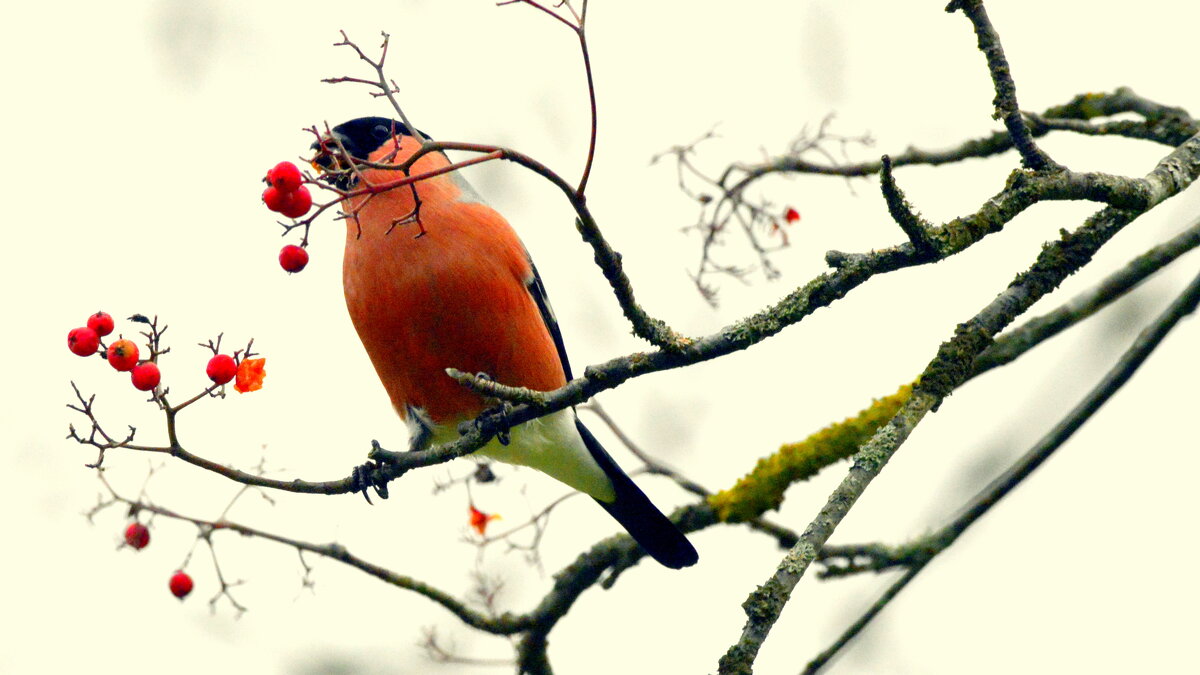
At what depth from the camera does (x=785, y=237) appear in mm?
4793

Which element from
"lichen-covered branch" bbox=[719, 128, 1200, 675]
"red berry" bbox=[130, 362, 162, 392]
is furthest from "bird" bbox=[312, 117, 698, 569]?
"lichen-covered branch" bbox=[719, 128, 1200, 675]

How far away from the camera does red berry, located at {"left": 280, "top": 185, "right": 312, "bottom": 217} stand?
2.71 meters

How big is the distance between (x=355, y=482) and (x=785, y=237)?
2.27 meters

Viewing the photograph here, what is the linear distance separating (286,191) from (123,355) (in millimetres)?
577

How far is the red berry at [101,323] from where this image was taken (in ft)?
9.50

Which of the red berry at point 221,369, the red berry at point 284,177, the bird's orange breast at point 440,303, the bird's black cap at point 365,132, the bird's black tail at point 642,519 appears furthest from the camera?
the bird's black cap at point 365,132

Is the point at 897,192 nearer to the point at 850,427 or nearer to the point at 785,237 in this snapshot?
the point at 850,427

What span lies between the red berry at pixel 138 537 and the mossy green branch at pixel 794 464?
2.07 m

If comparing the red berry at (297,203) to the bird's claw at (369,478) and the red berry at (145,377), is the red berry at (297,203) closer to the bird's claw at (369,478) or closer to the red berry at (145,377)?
the red berry at (145,377)

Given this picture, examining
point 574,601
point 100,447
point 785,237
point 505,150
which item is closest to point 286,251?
point 100,447

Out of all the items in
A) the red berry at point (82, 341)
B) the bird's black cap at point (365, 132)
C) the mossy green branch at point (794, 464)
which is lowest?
the red berry at point (82, 341)

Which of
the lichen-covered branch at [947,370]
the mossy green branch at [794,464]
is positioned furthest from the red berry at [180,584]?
the lichen-covered branch at [947,370]

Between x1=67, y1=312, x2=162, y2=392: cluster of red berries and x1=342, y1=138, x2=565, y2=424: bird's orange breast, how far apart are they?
1.41 metres

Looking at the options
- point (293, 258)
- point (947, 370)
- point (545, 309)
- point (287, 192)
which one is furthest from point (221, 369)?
point (545, 309)
